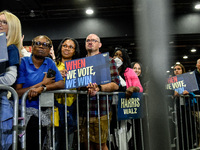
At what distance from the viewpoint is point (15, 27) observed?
2037 mm

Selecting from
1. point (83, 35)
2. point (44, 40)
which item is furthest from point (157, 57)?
point (83, 35)

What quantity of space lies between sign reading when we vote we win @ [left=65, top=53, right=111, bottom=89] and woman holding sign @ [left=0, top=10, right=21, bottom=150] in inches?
23.4

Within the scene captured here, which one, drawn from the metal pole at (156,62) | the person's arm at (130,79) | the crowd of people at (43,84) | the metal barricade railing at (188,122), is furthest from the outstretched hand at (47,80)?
the metal barricade railing at (188,122)

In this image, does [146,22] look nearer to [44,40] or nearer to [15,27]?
[15,27]

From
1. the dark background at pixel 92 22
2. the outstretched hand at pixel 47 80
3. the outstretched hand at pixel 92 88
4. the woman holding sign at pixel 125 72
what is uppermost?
the dark background at pixel 92 22

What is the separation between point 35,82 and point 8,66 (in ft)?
1.04

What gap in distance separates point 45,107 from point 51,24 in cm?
607

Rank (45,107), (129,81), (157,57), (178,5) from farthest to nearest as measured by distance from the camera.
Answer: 1. (178,5)
2. (129,81)
3. (45,107)
4. (157,57)

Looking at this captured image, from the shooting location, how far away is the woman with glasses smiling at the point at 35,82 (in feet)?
6.64

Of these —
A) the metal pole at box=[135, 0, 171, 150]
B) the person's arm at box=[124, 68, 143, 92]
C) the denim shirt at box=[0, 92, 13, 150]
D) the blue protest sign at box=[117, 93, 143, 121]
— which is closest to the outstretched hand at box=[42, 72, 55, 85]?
the denim shirt at box=[0, 92, 13, 150]

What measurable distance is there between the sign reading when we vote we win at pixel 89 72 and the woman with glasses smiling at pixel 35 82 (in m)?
0.15

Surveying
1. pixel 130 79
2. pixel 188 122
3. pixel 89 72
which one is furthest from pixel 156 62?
pixel 188 122

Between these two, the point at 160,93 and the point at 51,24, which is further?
the point at 51,24

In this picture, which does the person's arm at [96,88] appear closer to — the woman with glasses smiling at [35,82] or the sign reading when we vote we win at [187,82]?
the woman with glasses smiling at [35,82]
